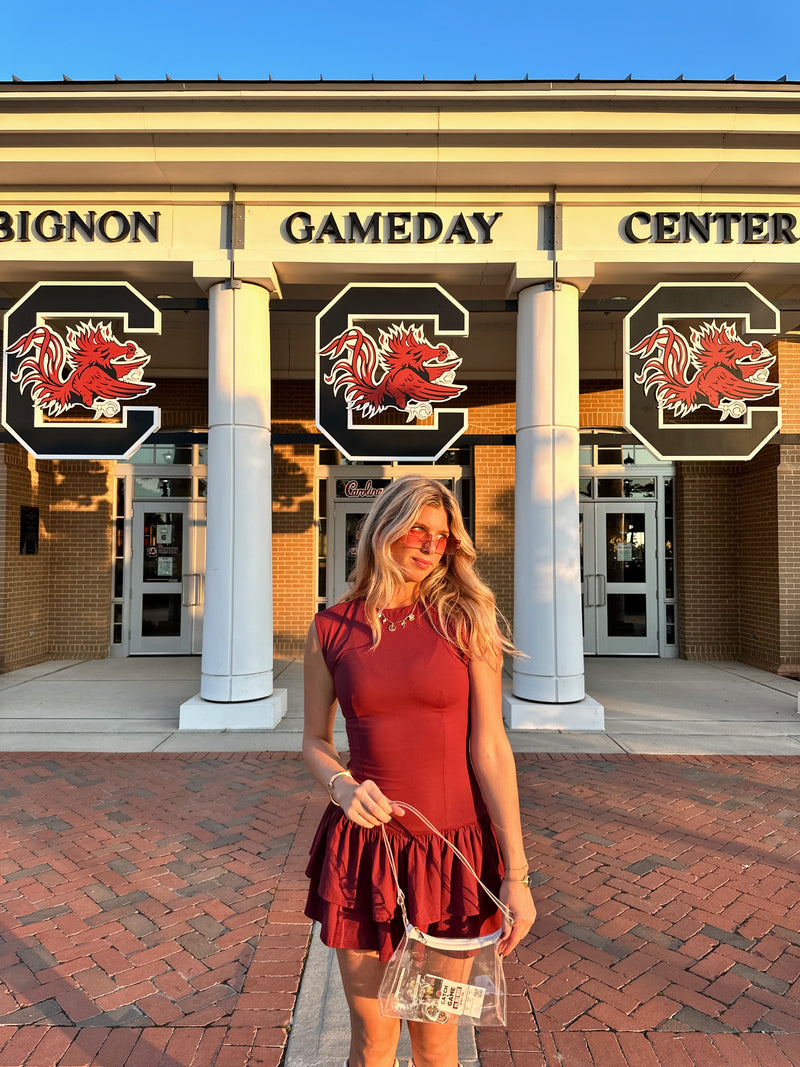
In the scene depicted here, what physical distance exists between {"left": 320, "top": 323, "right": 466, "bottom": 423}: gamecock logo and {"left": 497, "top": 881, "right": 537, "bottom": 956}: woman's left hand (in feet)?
17.9

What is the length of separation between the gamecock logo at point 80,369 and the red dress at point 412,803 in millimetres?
5830

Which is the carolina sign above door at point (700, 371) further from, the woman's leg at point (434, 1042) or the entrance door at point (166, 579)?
the entrance door at point (166, 579)

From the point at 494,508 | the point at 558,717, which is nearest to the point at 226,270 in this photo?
the point at 558,717

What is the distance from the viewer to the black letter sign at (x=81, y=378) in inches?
267

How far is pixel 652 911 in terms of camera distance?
3.40m

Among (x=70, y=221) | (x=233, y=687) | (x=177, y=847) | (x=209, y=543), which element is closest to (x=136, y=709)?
(x=233, y=687)

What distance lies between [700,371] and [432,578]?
593 centimetres

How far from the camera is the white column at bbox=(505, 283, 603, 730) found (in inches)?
266

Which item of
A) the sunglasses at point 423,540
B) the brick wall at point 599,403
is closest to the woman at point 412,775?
the sunglasses at point 423,540

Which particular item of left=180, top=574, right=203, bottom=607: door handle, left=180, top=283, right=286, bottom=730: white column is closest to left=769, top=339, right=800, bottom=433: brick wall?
left=180, top=283, right=286, bottom=730: white column

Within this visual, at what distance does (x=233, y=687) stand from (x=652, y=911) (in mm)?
4347

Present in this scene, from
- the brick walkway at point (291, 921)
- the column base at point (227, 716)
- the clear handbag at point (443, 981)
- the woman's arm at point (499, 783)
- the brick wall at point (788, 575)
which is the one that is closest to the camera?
the clear handbag at point (443, 981)

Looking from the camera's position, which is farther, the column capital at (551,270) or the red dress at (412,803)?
the column capital at (551,270)

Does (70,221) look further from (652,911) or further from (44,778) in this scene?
(652,911)
